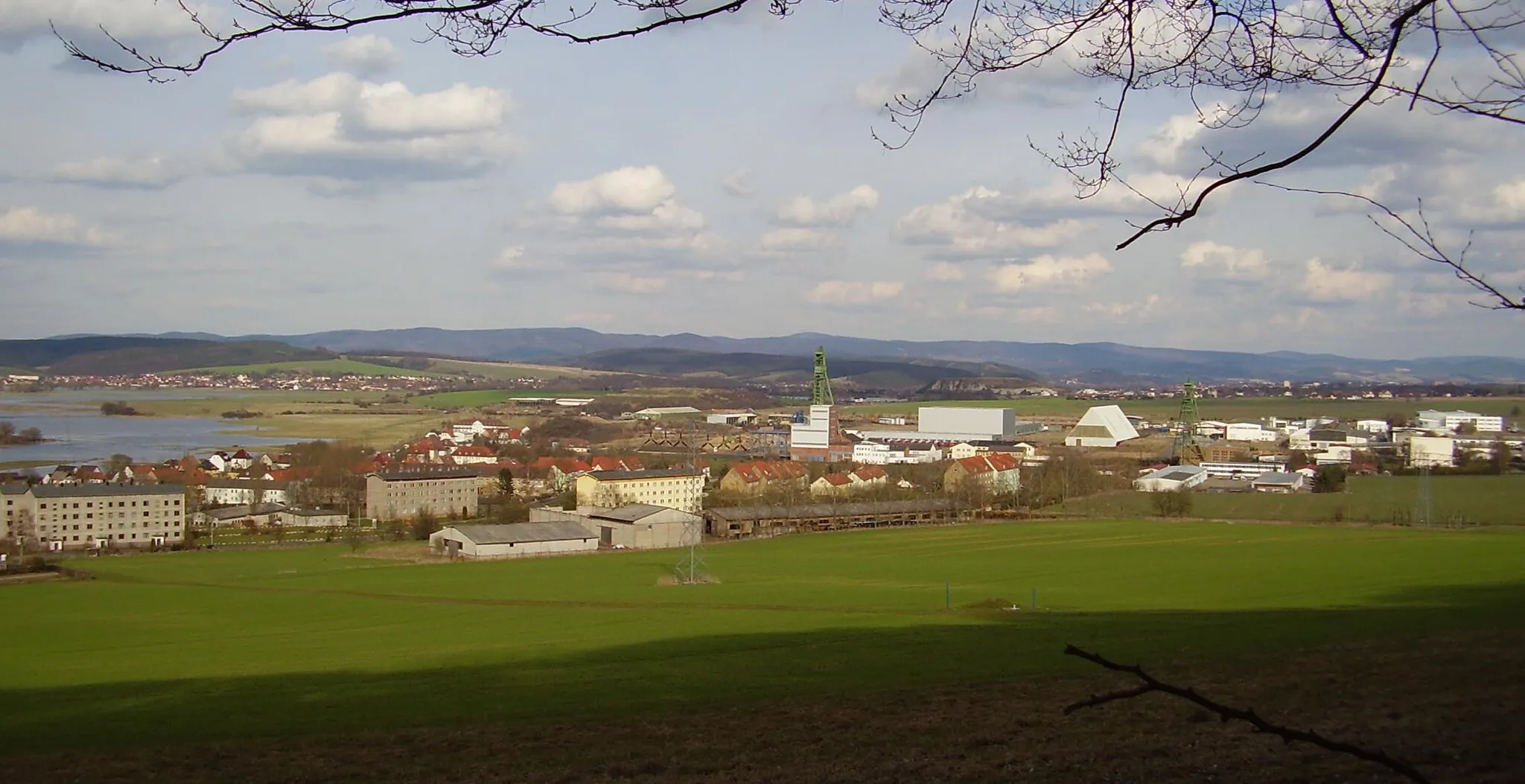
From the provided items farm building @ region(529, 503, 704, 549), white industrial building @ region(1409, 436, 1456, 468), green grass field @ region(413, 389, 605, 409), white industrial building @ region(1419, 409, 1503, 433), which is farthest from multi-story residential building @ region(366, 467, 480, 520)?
green grass field @ region(413, 389, 605, 409)

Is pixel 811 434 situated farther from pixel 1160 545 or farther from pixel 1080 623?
pixel 1080 623

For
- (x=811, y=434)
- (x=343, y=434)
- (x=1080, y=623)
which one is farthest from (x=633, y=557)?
(x=343, y=434)

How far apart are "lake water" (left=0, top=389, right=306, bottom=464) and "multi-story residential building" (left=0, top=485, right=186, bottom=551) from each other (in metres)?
25.2

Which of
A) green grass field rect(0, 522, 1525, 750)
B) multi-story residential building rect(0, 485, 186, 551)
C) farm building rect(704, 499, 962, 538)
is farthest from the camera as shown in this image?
farm building rect(704, 499, 962, 538)

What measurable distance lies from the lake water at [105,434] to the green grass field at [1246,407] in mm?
70336

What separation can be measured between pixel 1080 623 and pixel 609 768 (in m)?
12.7

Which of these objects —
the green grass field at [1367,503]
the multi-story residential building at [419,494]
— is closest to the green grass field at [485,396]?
the multi-story residential building at [419,494]

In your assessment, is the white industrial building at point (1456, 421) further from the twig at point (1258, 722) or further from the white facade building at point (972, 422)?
the twig at point (1258, 722)

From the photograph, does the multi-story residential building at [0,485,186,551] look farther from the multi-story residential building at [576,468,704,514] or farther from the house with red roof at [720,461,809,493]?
the house with red roof at [720,461,809,493]

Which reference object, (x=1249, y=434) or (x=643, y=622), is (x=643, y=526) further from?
(x=1249, y=434)

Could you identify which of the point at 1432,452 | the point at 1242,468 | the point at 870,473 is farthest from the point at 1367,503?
the point at 870,473

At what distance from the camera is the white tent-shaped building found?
297 feet

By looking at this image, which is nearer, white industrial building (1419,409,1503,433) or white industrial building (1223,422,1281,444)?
white industrial building (1419,409,1503,433)

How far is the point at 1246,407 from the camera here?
134 m
